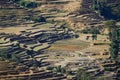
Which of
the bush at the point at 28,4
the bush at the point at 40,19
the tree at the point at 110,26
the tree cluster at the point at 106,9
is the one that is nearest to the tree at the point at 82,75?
the tree at the point at 110,26

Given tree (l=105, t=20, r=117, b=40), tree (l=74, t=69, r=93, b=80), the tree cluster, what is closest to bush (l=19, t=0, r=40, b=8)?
the tree cluster

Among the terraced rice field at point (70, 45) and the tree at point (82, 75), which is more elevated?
the terraced rice field at point (70, 45)

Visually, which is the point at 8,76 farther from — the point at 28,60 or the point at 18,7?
the point at 18,7

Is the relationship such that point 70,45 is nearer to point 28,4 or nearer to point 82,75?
point 82,75

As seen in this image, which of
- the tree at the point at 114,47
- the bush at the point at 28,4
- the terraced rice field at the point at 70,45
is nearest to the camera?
the tree at the point at 114,47

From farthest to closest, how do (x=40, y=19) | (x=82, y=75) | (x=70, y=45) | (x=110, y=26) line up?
1. (x=40, y=19)
2. (x=110, y=26)
3. (x=70, y=45)
4. (x=82, y=75)

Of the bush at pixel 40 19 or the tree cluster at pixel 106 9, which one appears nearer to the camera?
the bush at pixel 40 19

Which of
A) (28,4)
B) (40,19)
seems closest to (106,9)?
(40,19)

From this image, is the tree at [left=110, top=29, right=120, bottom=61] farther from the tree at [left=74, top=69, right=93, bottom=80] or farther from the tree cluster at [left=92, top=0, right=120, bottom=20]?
the tree cluster at [left=92, top=0, right=120, bottom=20]

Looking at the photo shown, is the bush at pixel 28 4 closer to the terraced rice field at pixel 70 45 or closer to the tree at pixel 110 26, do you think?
the tree at pixel 110 26

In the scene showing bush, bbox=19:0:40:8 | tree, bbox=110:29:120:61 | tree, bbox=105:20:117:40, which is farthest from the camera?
bush, bbox=19:0:40:8

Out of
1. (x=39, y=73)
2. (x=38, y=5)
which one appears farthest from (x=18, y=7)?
(x=39, y=73)
